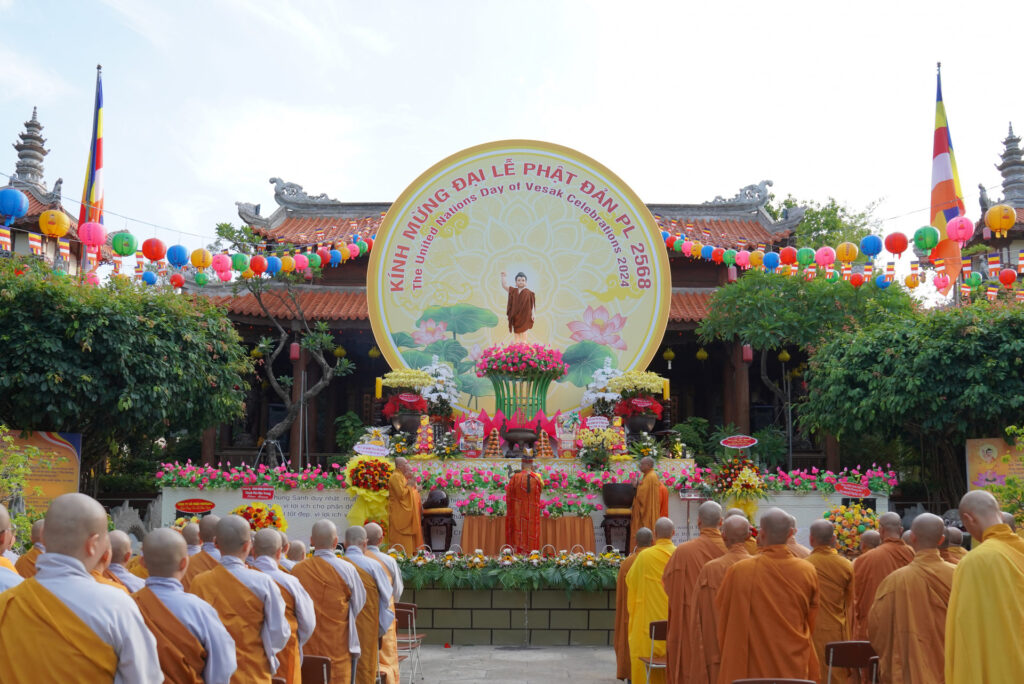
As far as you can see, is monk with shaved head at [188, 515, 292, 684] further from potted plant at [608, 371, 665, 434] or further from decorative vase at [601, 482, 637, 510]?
potted plant at [608, 371, 665, 434]

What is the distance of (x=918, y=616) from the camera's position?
623 cm

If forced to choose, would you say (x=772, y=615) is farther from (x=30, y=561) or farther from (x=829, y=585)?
(x=30, y=561)

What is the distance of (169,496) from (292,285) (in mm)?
7576

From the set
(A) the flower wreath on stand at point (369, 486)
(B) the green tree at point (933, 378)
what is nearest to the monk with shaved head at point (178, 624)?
(A) the flower wreath on stand at point (369, 486)

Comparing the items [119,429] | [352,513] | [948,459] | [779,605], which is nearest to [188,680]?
[779,605]

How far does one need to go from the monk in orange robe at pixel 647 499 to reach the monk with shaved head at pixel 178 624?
30.2 feet

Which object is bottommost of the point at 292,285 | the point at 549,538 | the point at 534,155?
the point at 549,538

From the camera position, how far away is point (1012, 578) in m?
4.45

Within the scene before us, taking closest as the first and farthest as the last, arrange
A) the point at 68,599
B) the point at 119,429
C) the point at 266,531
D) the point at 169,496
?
the point at 68,599, the point at 266,531, the point at 169,496, the point at 119,429

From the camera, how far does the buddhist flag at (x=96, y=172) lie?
1983 centimetres

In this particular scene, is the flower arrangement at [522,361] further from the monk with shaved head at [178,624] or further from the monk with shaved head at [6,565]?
the monk with shaved head at [178,624]

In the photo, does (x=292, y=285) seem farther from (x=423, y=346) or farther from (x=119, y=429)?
(x=119, y=429)

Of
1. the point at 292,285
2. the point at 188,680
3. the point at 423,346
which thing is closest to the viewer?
the point at 188,680

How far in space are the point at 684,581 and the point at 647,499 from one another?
5.69 meters
